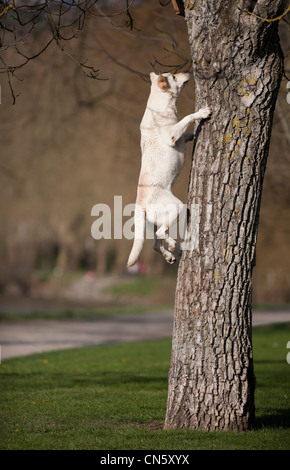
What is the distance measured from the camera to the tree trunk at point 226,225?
542cm

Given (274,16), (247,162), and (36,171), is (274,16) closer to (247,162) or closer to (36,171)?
(247,162)

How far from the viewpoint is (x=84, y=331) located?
15359mm

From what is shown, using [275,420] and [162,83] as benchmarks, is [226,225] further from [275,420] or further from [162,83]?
[275,420]

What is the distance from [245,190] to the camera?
548 cm

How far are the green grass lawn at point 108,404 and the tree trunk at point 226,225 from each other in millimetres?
309

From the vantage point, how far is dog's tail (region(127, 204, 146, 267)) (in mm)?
→ 5766

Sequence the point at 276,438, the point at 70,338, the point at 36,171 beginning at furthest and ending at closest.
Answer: the point at 36,171 → the point at 70,338 → the point at 276,438

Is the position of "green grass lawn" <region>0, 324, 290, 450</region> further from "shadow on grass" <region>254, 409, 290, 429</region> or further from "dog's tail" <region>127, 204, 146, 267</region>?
"dog's tail" <region>127, 204, 146, 267</region>

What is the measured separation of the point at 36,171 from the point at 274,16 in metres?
18.9

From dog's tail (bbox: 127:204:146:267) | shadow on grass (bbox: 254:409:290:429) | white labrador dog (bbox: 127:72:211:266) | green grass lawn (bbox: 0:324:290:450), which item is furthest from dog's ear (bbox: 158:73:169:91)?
shadow on grass (bbox: 254:409:290:429)

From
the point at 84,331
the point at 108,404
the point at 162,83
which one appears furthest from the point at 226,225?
the point at 84,331

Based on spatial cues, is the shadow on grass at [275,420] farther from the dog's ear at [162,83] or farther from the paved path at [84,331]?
the paved path at [84,331]

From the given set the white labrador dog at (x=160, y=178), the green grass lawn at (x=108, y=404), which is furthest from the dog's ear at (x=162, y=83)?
the green grass lawn at (x=108, y=404)
